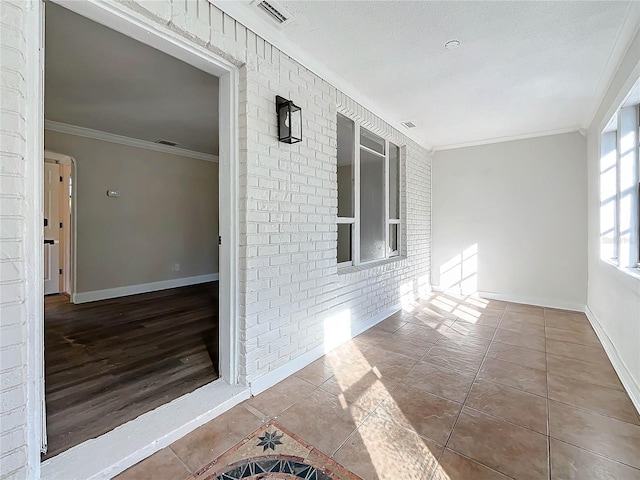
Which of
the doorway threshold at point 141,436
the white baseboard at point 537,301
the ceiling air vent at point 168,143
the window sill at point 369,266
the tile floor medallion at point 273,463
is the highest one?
the ceiling air vent at point 168,143

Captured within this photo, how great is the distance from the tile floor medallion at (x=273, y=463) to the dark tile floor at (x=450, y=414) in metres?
0.05

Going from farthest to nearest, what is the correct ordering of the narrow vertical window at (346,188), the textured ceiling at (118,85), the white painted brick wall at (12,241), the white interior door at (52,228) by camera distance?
1. the white interior door at (52,228)
2. the narrow vertical window at (346,188)
3. the textured ceiling at (118,85)
4. the white painted brick wall at (12,241)

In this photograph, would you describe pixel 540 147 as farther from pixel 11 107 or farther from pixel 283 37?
pixel 11 107

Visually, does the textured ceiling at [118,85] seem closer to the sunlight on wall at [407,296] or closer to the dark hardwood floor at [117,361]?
the dark hardwood floor at [117,361]

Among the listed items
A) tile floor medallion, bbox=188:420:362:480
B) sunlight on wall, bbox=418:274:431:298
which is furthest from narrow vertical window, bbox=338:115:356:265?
sunlight on wall, bbox=418:274:431:298

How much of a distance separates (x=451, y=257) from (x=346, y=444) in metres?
4.21

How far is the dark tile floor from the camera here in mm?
1496

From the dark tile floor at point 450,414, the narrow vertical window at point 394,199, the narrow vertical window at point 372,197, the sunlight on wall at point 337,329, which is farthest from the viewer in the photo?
the narrow vertical window at point 394,199

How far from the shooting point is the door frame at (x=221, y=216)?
1.27m

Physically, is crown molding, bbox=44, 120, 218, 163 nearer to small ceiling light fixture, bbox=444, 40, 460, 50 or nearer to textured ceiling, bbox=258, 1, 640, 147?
textured ceiling, bbox=258, 1, 640, 147

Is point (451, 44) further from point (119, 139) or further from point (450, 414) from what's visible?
point (119, 139)

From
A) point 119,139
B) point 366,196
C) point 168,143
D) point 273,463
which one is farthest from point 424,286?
point 119,139

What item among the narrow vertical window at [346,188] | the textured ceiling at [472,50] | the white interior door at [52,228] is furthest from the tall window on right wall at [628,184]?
the white interior door at [52,228]

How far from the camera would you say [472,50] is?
2361mm
